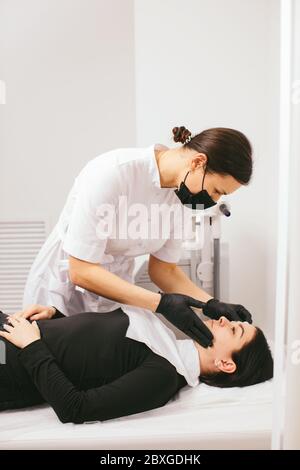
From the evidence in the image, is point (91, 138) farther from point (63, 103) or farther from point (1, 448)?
point (1, 448)

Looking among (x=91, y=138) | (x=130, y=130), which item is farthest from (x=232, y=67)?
(x=91, y=138)

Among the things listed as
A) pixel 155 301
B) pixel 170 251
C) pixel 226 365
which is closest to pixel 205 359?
pixel 226 365

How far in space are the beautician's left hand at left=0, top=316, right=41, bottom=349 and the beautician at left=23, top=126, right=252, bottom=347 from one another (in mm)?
150

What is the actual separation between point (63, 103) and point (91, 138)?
0.13m

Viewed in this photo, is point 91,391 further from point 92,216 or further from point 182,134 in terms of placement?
point 182,134

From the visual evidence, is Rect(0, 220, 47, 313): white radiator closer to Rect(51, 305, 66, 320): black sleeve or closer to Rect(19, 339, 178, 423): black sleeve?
Rect(51, 305, 66, 320): black sleeve

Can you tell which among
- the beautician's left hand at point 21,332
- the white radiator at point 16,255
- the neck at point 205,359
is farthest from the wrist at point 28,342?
the neck at point 205,359

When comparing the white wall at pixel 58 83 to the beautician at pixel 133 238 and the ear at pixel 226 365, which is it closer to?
the beautician at pixel 133 238

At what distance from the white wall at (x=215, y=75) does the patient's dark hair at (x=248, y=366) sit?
104 millimetres

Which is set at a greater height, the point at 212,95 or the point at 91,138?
the point at 212,95

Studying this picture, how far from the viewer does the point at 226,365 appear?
1.39m

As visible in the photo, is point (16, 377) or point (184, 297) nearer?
point (16, 377)

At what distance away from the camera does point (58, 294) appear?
1.44m
